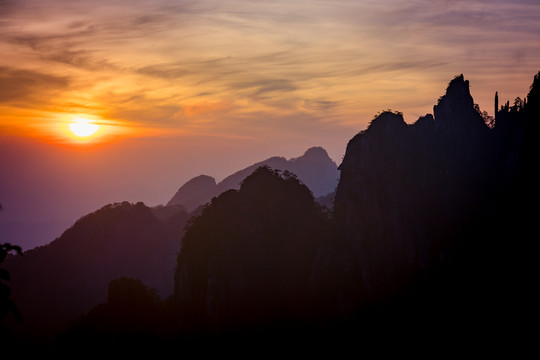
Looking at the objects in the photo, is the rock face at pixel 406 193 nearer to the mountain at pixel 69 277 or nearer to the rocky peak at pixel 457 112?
the rocky peak at pixel 457 112

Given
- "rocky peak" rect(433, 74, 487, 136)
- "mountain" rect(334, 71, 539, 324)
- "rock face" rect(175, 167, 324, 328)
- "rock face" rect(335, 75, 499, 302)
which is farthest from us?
"rocky peak" rect(433, 74, 487, 136)

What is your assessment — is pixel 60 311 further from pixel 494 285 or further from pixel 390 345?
pixel 494 285

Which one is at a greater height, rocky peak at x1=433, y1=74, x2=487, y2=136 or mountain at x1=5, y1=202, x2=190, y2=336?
rocky peak at x1=433, y1=74, x2=487, y2=136

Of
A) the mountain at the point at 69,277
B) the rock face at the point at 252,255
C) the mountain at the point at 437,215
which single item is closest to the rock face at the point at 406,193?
the mountain at the point at 437,215

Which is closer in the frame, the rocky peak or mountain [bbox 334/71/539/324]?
mountain [bbox 334/71/539/324]

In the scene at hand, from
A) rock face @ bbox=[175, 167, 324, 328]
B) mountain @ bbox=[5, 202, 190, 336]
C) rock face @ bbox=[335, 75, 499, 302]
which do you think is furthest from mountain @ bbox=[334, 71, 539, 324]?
mountain @ bbox=[5, 202, 190, 336]

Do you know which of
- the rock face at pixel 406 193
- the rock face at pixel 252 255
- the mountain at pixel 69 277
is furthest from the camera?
the mountain at pixel 69 277

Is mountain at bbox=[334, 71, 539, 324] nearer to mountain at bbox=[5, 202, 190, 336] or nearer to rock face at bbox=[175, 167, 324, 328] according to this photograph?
rock face at bbox=[175, 167, 324, 328]

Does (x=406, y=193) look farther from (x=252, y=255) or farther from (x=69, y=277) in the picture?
(x=69, y=277)

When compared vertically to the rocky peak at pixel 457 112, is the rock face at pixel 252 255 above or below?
below

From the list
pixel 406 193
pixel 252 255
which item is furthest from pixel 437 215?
pixel 252 255

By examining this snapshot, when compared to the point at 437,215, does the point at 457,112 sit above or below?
above

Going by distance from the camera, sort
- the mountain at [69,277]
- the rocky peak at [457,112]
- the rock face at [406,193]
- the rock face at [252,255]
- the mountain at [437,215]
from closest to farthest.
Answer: the mountain at [437,215] → the rock face at [406,193] → the rock face at [252,255] → the rocky peak at [457,112] → the mountain at [69,277]

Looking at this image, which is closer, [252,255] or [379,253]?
[379,253]
